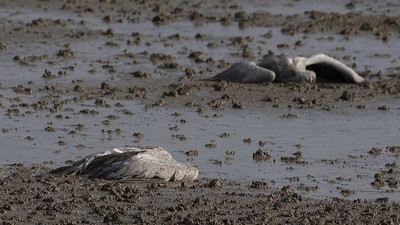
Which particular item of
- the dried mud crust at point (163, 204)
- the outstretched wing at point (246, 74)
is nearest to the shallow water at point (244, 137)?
the dried mud crust at point (163, 204)

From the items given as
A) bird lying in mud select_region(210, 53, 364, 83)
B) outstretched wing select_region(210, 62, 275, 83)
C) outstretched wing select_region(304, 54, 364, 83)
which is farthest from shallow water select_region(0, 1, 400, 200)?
outstretched wing select_region(304, 54, 364, 83)

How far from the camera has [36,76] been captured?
1919 cm

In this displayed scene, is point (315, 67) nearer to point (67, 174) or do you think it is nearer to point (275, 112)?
point (275, 112)

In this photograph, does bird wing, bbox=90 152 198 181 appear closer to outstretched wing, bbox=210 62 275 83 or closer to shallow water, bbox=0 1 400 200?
shallow water, bbox=0 1 400 200

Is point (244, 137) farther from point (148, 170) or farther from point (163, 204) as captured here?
point (163, 204)

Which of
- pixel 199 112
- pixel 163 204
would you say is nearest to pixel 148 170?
pixel 163 204

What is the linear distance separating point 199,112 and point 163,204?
5261 millimetres

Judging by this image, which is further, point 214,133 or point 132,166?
point 214,133

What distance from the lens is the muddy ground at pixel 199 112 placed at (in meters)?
12.1

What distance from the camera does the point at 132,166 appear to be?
12703 mm

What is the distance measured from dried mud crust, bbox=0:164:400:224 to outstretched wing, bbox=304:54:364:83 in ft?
23.5

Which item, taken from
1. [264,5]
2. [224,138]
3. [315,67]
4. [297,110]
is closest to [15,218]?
[224,138]

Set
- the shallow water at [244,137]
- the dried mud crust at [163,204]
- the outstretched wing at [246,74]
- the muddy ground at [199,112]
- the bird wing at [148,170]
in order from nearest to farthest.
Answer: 1. the dried mud crust at [163,204]
2. the muddy ground at [199,112]
3. the bird wing at [148,170]
4. the shallow water at [244,137]
5. the outstretched wing at [246,74]

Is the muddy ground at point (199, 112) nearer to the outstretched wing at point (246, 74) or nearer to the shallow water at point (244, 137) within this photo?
the shallow water at point (244, 137)
